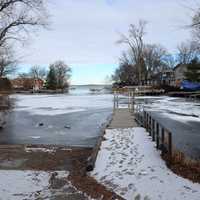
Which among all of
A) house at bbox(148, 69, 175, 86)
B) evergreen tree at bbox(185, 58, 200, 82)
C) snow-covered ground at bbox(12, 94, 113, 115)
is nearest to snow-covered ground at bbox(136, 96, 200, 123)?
snow-covered ground at bbox(12, 94, 113, 115)

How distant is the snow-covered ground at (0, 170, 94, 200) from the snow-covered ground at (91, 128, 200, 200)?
0.78m

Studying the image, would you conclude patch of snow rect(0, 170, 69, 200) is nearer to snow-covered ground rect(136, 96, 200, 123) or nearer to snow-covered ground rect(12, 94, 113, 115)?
snow-covered ground rect(136, 96, 200, 123)

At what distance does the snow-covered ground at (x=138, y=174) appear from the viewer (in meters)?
6.23

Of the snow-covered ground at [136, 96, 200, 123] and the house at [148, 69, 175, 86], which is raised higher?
the house at [148, 69, 175, 86]

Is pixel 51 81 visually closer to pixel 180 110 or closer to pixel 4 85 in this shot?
pixel 4 85

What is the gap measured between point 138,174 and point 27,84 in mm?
127313

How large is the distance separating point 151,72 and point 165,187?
98683 mm

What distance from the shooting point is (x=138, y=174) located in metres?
7.40

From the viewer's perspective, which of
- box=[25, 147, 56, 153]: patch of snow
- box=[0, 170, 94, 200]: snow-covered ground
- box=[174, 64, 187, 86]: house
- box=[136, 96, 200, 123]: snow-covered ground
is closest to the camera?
box=[0, 170, 94, 200]: snow-covered ground

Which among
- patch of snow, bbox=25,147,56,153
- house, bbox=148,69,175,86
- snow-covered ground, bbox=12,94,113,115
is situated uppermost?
house, bbox=148,69,175,86

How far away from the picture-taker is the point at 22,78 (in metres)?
Answer: 137

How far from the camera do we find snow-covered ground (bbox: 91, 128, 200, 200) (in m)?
6.23

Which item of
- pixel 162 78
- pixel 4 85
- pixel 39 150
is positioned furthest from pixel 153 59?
pixel 39 150

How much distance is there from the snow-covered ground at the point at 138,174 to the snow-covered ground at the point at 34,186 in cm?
78
